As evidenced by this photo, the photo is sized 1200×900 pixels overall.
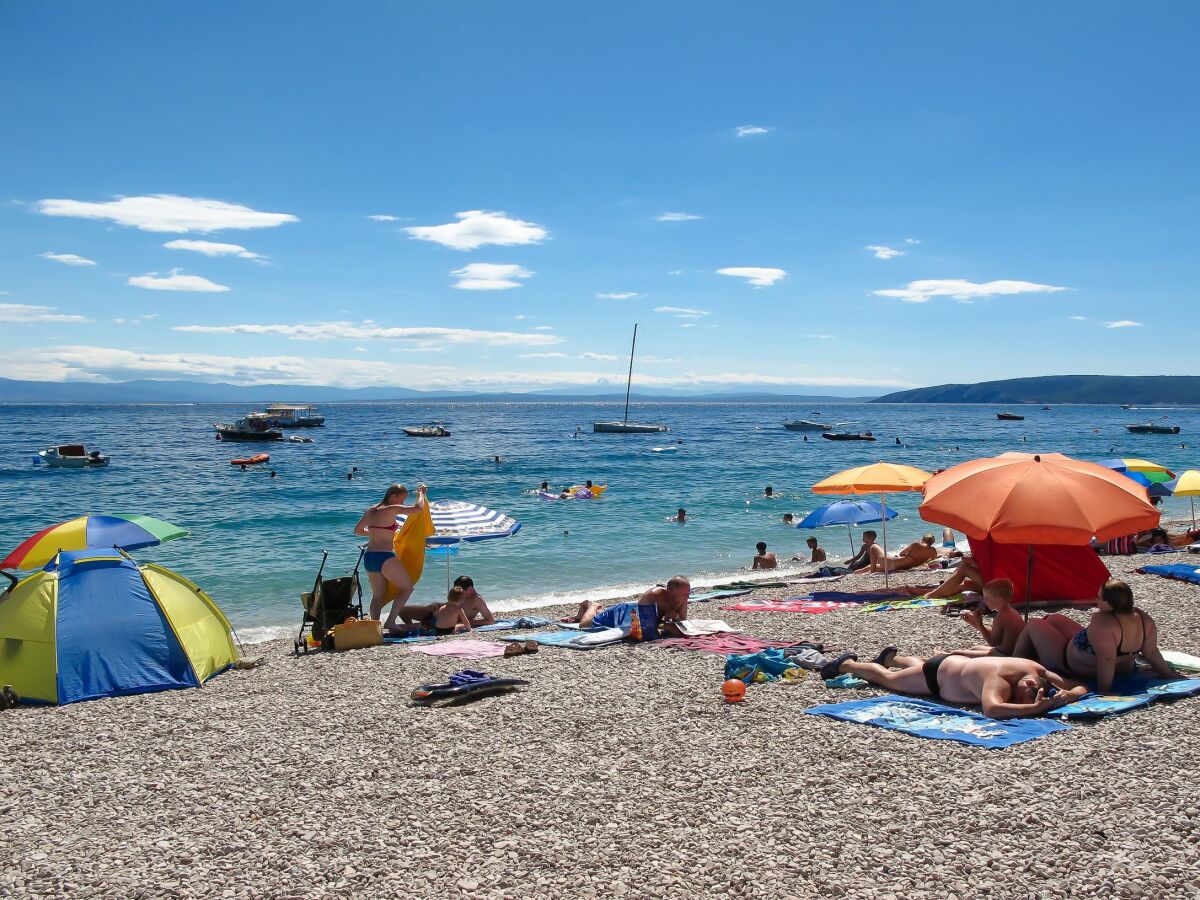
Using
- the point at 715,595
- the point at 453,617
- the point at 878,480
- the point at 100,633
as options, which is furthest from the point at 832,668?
the point at 100,633

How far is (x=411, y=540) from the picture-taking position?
36.6 feet

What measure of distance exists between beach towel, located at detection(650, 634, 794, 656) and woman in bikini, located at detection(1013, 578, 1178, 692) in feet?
8.13

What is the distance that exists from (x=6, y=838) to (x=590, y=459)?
49.8 meters

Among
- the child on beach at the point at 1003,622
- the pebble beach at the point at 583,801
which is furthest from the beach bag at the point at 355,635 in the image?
the child on beach at the point at 1003,622

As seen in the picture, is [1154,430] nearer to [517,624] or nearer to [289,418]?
[289,418]

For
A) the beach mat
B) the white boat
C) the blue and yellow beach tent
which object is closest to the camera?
the beach mat

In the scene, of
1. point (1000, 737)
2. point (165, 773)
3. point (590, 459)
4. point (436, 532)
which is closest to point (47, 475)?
point (590, 459)

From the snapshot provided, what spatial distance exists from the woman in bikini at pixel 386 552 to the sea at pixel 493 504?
337cm

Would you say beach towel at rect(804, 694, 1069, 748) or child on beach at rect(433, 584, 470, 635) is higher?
beach towel at rect(804, 694, 1069, 748)

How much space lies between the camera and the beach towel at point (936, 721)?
18.9 ft

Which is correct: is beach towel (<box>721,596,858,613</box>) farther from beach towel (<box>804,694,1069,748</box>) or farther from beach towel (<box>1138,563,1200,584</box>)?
beach towel (<box>804,694,1069,748</box>)

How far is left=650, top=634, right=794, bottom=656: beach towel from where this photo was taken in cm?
884

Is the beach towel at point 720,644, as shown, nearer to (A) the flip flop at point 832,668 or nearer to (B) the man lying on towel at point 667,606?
(B) the man lying on towel at point 667,606

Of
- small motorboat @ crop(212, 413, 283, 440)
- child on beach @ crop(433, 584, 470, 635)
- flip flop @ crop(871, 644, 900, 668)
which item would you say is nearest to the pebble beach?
flip flop @ crop(871, 644, 900, 668)
